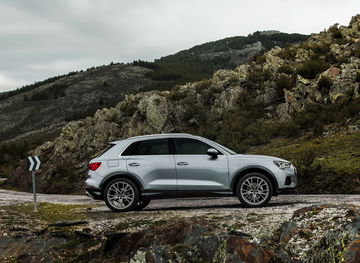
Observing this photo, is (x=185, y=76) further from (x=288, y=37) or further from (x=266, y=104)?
(x=266, y=104)

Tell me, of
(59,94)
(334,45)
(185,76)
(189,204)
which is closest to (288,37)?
(185,76)

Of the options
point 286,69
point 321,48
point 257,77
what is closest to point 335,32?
point 321,48

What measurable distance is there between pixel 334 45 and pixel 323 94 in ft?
25.9

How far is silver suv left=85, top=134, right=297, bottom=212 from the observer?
994 cm

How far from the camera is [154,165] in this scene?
400 inches

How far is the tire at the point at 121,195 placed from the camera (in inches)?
401

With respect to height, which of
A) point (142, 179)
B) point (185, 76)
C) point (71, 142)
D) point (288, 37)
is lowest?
point (142, 179)

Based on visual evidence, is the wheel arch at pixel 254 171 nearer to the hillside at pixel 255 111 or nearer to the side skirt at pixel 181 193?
the side skirt at pixel 181 193

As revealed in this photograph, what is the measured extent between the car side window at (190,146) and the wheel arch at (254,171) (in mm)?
939

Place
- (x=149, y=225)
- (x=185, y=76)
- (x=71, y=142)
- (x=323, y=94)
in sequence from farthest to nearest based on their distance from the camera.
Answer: (x=185, y=76) → (x=71, y=142) → (x=323, y=94) → (x=149, y=225)

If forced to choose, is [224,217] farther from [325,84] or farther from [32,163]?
[325,84]

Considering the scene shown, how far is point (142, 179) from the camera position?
33.2 ft

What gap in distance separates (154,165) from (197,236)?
3.15m

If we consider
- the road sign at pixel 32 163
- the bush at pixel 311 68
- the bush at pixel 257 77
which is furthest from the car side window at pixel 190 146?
the bush at pixel 311 68
